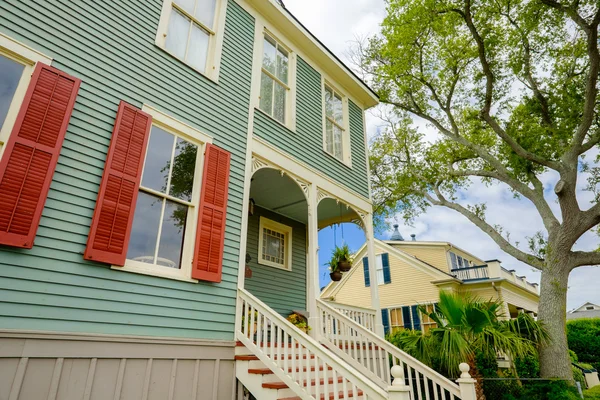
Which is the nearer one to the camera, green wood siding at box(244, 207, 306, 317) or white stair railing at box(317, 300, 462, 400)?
white stair railing at box(317, 300, 462, 400)

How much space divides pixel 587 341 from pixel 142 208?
22.8m

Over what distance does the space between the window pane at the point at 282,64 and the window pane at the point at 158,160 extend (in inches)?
130

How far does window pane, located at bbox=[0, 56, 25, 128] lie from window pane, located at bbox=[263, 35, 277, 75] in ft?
13.7

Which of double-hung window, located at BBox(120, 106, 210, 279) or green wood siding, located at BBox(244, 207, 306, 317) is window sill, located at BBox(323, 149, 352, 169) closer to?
green wood siding, located at BBox(244, 207, 306, 317)

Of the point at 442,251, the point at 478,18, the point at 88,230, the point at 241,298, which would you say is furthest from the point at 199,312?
the point at 442,251

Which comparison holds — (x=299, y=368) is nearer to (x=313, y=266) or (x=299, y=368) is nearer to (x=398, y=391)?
A: (x=398, y=391)

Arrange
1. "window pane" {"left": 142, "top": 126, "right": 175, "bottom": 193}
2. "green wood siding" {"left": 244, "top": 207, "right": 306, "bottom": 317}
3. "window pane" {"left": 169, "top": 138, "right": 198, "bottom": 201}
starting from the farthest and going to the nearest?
"green wood siding" {"left": 244, "top": 207, "right": 306, "bottom": 317}
"window pane" {"left": 169, "top": 138, "right": 198, "bottom": 201}
"window pane" {"left": 142, "top": 126, "right": 175, "bottom": 193}

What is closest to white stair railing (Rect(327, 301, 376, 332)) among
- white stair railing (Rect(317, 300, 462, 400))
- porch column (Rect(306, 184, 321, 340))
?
white stair railing (Rect(317, 300, 462, 400))

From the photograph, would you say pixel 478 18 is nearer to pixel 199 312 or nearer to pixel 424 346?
pixel 424 346

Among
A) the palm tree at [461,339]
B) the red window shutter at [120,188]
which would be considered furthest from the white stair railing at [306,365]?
the palm tree at [461,339]

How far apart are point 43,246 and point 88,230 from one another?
421 mm

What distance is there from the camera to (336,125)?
8336mm

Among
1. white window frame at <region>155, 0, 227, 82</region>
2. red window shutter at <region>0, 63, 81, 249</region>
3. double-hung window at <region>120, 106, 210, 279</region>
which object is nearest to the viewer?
red window shutter at <region>0, 63, 81, 249</region>

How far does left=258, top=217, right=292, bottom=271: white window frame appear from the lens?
7.54 metres
